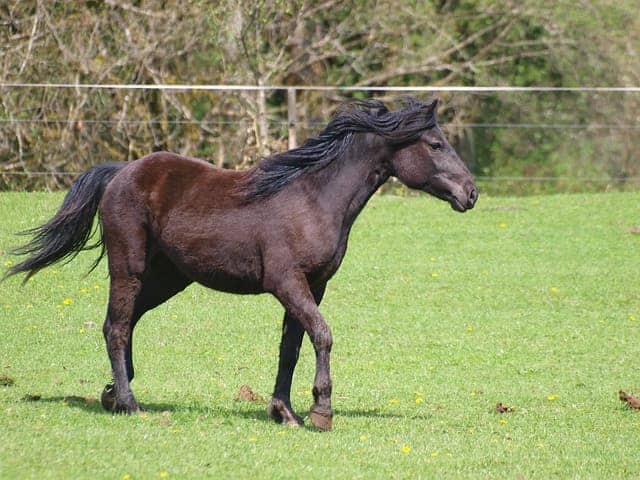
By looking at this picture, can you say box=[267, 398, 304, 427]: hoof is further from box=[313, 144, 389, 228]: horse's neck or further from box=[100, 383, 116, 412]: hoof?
box=[313, 144, 389, 228]: horse's neck

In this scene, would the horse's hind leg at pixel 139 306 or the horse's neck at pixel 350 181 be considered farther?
the horse's hind leg at pixel 139 306

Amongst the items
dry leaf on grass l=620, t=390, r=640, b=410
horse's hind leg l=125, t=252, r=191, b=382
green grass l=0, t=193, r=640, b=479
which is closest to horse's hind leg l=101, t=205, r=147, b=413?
horse's hind leg l=125, t=252, r=191, b=382

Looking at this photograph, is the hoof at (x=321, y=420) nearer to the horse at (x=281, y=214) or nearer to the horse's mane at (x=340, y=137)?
the horse at (x=281, y=214)

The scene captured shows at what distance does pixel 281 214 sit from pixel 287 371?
1.11 meters

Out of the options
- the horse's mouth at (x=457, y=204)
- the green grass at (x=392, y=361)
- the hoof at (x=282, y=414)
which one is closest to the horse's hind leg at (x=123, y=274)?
the green grass at (x=392, y=361)

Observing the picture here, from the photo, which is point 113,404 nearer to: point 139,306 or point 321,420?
point 139,306

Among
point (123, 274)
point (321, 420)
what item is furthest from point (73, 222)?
point (321, 420)

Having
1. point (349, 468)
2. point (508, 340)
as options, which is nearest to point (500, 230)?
point (508, 340)

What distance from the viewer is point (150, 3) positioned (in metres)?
20.0

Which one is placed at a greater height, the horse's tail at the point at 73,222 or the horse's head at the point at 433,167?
the horse's head at the point at 433,167

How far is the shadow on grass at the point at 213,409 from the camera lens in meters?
7.91

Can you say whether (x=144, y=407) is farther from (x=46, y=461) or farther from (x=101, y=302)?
(x=101, y=302)

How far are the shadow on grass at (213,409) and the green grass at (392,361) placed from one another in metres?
0.03

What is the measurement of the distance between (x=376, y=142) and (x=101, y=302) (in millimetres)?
5833
